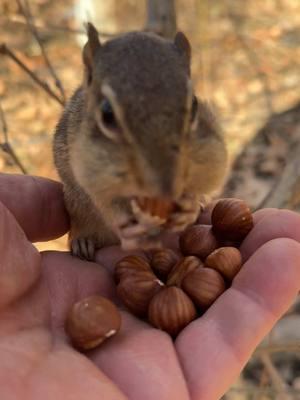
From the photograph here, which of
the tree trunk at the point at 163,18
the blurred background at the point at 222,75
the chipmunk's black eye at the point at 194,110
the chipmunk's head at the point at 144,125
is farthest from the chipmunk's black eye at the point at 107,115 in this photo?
the blurred background at the point at 222,75

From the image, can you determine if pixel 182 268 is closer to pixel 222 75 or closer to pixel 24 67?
pixel 24 67

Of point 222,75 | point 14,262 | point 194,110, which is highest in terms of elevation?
point 194,110

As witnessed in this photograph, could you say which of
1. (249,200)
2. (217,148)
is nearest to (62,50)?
(249,200)

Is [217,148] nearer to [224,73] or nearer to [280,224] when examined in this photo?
[280,224]

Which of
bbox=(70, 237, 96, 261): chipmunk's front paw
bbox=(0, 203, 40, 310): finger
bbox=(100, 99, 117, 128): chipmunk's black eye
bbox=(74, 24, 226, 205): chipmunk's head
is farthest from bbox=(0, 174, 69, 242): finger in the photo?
bbox=(100, 99, 117, 128): chipmunk's black eye

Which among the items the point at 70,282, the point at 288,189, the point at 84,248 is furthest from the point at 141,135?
the point at 288,189

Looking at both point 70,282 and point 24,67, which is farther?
point 24,67

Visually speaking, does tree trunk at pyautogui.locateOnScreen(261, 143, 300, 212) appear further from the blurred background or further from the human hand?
the blurred background

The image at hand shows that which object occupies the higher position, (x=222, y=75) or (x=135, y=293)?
(x=135, y=293)
